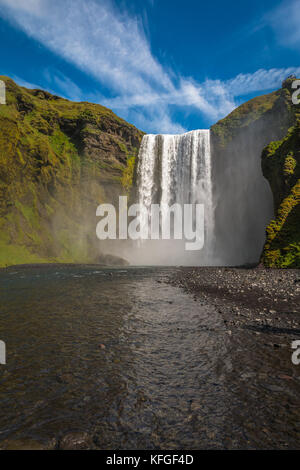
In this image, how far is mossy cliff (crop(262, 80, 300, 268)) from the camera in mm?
21078

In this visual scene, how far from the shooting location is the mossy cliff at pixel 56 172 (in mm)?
39969

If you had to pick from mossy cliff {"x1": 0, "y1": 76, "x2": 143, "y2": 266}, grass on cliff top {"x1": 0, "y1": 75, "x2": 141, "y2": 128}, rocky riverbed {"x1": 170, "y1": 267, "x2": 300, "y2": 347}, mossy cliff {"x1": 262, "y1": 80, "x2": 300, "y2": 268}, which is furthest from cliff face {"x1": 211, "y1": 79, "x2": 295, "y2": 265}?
rocky riverbed {"x1": 170, "y1": 267, "x2": 300, "y2": 347}

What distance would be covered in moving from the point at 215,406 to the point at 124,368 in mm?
2131

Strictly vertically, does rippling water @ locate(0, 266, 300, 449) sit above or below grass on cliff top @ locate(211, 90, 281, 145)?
below

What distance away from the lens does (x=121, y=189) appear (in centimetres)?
5641

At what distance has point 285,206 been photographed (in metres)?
23.6

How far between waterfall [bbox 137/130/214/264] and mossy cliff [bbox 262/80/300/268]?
22.1 meters

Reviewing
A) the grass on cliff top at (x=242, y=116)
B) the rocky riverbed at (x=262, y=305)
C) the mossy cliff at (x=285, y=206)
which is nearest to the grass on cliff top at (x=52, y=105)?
the grass on cliff top at (x=242, y=116)

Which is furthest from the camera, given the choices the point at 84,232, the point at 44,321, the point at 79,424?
the point at 84,232

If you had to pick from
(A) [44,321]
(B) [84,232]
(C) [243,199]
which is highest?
(C) [243,199]

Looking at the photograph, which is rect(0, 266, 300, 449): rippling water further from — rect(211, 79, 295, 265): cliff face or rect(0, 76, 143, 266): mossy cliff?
rect(211, 79, 295, 265): cliff face

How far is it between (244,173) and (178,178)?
Answer: 554 inches
